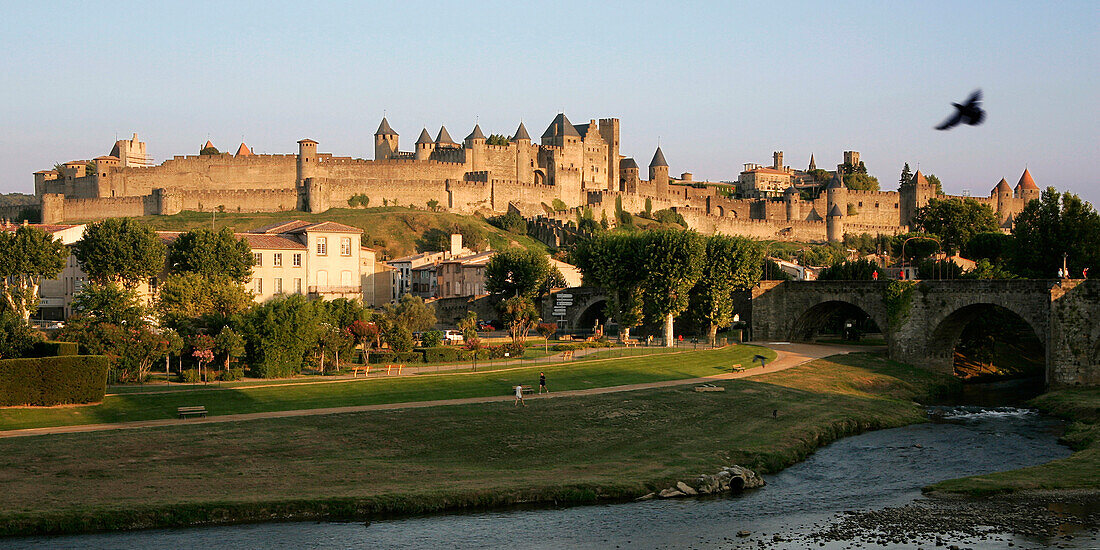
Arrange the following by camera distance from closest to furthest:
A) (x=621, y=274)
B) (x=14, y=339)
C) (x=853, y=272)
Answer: (x=14, y=339)
(x=621, y=274)
(x=853, y=272)

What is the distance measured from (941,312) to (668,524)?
34.7 metres

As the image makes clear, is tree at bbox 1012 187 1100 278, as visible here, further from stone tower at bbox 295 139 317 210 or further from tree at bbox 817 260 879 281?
stone tower at bbox 295 139 317 210

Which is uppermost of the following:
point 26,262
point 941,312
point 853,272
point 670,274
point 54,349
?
point 26,262

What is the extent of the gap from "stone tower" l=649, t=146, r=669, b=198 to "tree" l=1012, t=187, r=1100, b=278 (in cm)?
8145

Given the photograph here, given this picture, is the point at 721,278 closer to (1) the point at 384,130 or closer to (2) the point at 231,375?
(2) the point at 231,375

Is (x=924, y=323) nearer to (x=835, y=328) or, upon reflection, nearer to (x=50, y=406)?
(x=835, y=328)

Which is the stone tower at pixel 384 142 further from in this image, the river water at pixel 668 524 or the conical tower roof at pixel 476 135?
the river water at pixel 668 524

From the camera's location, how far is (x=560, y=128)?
152 m

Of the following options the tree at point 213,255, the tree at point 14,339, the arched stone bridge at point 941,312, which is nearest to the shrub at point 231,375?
the tree at point 14,339

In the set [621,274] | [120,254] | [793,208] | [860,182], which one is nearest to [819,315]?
[621,274]

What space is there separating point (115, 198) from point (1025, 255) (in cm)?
10256

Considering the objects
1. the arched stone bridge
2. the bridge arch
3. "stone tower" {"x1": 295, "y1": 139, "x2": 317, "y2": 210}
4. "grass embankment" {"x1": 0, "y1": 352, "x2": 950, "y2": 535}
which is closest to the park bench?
"grass embankment" {"x1": 0, "y1": 352, "x2": 950, "y2": 535}

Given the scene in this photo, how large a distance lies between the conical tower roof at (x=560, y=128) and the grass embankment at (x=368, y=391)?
103367mm

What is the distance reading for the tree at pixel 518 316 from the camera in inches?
2470
